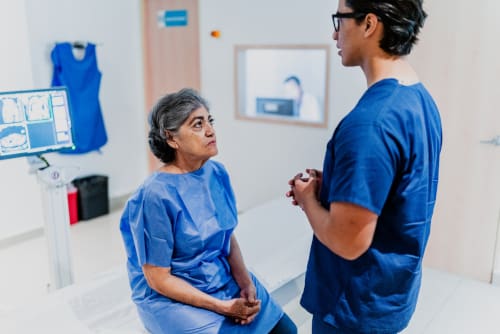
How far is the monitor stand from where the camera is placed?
6.34 feet

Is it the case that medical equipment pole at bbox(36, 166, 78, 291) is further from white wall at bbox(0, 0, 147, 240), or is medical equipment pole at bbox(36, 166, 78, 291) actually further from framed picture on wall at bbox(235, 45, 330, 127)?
framed picture on wall at bbox(235, 45, 330, 127)

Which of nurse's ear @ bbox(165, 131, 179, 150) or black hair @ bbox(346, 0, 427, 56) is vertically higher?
black hair @ bbox(346, 0, 427, 56)

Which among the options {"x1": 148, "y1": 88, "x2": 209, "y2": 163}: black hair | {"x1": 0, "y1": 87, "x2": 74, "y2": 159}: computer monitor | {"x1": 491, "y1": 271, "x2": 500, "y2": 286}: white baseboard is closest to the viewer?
{"x1": 148, "y1": 88, "x2": 209, "y2": 163}: black hair

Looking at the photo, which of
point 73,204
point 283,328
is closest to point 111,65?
point 73,204

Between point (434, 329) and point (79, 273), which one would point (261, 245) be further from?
point (79, 273)

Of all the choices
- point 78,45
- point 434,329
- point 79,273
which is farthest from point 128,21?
point 434,329

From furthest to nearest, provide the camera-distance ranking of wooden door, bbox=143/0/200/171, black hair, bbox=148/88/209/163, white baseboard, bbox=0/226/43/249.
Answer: wooden door, bbox=143/0/200/171 < white baseboard, bbox=0/226/43/249 < black hair, bbox=148/88/209/163

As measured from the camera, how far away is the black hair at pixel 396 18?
951 mm

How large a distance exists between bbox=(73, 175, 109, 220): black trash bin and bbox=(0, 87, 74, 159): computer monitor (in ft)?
6.40

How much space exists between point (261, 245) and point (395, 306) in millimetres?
1494

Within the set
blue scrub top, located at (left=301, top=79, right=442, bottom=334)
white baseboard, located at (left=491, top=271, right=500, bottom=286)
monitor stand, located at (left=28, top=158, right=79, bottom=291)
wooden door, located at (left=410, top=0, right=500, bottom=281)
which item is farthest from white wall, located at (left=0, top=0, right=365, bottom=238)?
blue scrub top, located at (left=301, top=79, right=442, bottom=334)

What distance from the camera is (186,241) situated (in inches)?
58.2

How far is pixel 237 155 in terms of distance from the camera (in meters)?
3.85

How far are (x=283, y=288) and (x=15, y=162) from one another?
7.23 ft
